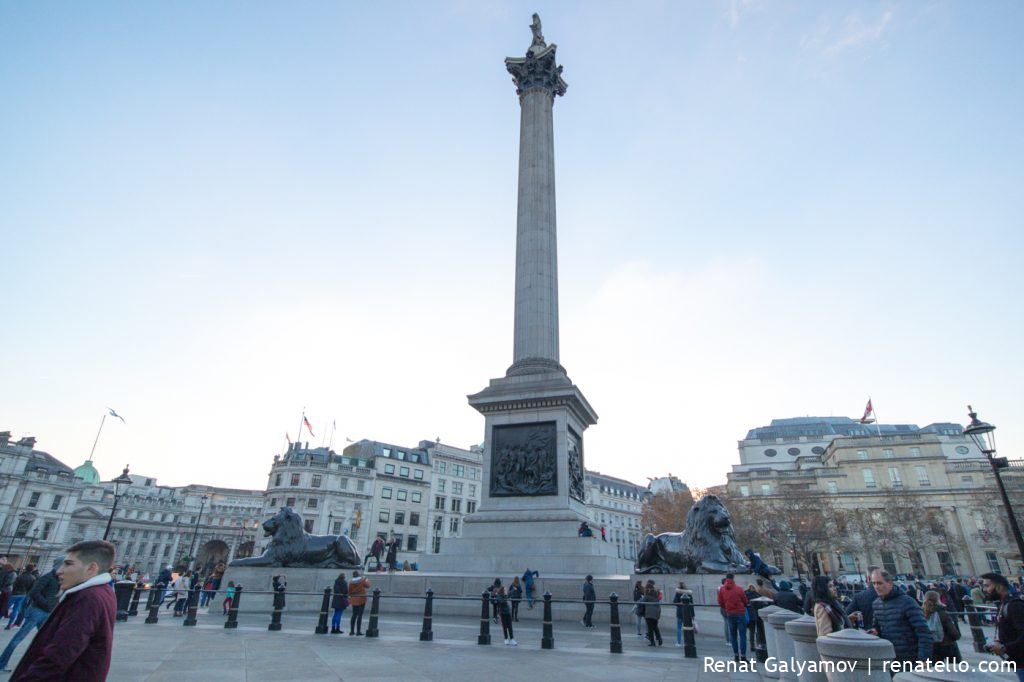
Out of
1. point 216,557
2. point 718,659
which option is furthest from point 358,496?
point 718,659

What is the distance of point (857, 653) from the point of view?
4590 mm

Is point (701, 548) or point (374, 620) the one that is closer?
point (374, 620)

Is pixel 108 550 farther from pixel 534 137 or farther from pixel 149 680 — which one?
pixel 534 137

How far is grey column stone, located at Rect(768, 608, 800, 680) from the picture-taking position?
736 cm

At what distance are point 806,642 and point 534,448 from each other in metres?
16.1

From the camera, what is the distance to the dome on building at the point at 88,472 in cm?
9962

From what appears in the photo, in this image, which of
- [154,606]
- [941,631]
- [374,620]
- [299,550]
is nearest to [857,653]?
[941,631]

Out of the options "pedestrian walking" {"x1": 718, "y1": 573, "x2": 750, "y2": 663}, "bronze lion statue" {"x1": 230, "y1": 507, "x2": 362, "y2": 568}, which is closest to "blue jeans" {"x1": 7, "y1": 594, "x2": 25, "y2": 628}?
"bronze lion statue" {"x1": 230, "y1": 507, "x2": 362, "y2": 568}

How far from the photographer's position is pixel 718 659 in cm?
1003

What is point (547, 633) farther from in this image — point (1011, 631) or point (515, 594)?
point (1011, 631)

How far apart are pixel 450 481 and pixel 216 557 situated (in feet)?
175

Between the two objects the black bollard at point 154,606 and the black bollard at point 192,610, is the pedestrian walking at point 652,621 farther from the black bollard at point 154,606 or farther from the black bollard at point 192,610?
the black bollard at point 154,606

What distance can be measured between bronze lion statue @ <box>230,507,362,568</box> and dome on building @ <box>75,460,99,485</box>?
4216 inches

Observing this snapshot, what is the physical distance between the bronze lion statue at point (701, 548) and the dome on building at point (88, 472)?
386 ft
